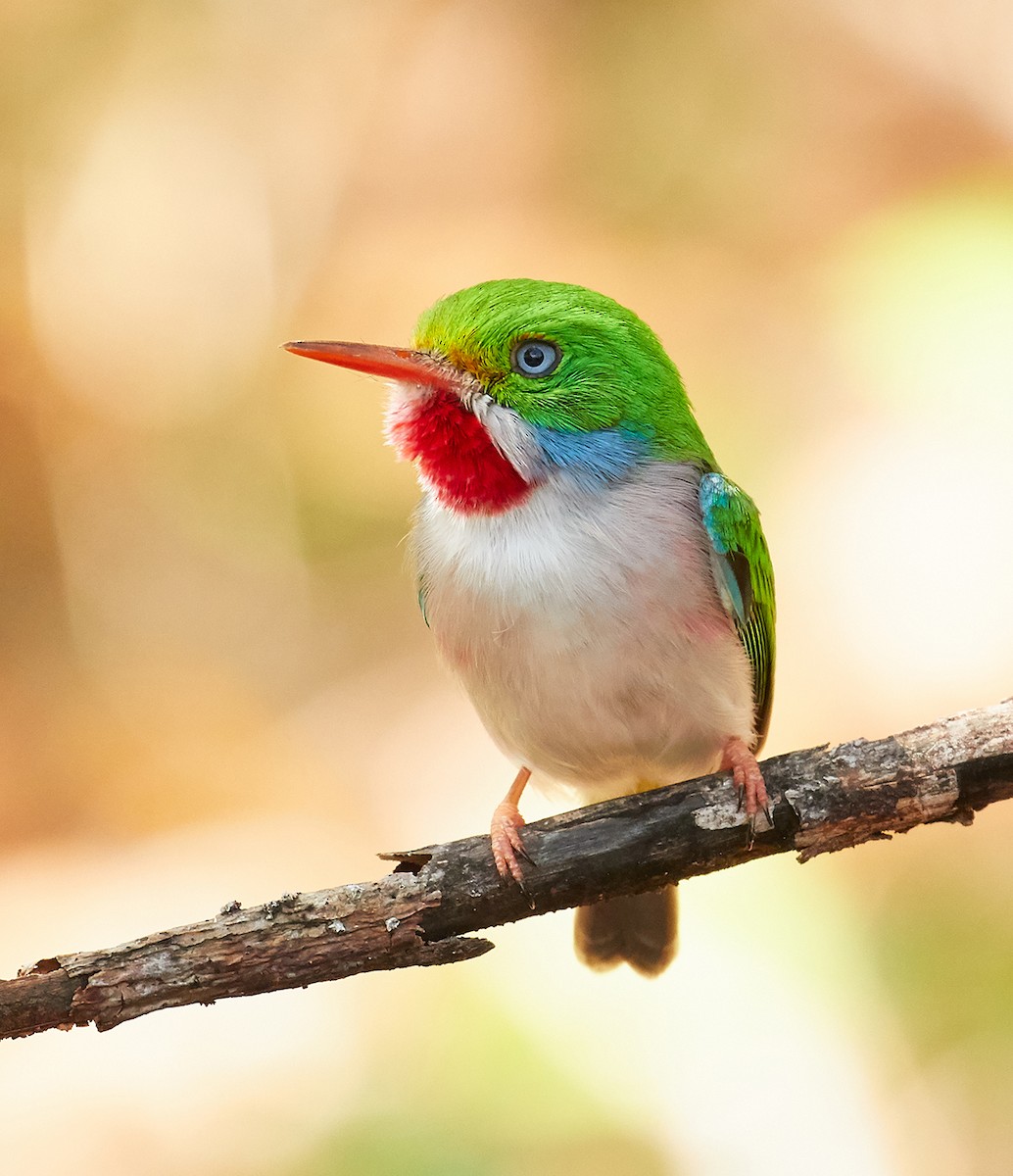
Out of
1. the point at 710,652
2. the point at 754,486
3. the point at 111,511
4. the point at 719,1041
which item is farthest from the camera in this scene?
the point at 111,511

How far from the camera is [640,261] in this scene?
6.08m

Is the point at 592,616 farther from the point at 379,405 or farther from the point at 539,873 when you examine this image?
the point at 379,405

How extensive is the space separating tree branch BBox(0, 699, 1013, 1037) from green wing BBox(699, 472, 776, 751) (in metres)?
0.50

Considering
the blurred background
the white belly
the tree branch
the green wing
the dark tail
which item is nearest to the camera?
the tree branch

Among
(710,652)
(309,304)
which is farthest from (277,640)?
(710,652)

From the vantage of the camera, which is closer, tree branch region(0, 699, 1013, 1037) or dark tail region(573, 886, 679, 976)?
tree branch region(0, 699, 1013, 1037)

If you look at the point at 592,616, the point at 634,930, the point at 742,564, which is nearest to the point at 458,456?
the point at 592,616

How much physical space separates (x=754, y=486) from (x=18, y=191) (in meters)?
3.45

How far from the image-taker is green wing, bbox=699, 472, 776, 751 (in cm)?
341

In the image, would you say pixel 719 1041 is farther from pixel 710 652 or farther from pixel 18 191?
pixel 18 191

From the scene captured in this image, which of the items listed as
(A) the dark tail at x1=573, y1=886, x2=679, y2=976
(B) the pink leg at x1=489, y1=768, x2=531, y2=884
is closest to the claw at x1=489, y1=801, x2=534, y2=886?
(B) the pink leg at x1=489, y1=768, x2=531, y2=884

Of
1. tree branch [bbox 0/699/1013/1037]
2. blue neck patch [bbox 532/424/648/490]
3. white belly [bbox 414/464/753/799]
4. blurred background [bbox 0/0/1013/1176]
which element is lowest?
tree branch [bbox 0/699/1013/1037]

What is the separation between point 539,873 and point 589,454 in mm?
1029

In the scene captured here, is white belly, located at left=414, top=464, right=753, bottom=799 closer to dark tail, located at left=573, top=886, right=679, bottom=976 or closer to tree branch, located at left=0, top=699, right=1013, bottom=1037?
tree branch, located at left=0, top=699, right=1013, bottom=1037
